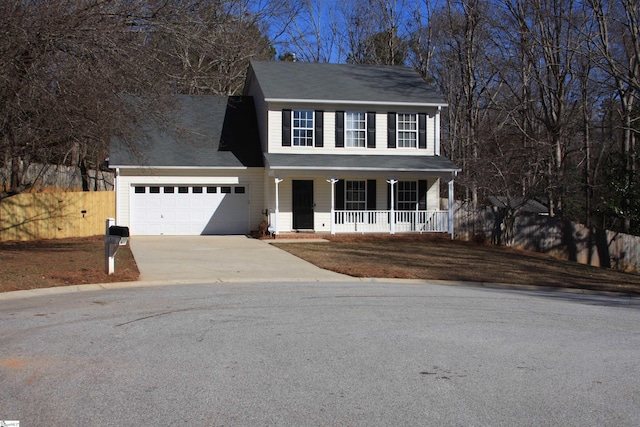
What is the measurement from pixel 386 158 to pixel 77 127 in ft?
49.5

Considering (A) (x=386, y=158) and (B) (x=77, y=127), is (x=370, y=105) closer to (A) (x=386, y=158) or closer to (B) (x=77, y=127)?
(A) (x=386, y=158)

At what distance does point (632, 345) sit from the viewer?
859cm

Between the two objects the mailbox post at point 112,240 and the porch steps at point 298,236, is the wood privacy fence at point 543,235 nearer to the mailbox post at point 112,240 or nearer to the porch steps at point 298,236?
the porch steps at point 298,236

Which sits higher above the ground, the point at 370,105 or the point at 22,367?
the point at 370,105

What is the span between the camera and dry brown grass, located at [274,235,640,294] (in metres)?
17.2

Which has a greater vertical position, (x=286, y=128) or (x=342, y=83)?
(x=342, y=83)

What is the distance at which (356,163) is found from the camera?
26766 millimetres

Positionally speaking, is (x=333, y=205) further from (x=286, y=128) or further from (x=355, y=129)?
(x=286, y=128)

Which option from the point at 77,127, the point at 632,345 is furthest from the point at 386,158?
the point at 632,345

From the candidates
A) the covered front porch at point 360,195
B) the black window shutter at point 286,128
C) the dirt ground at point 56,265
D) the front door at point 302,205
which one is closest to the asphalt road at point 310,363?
the dirt ground at point 56,265

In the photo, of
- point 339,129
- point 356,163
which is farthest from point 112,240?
point 339,129

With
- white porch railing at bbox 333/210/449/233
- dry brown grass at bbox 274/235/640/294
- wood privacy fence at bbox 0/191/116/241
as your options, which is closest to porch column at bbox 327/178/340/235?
white porch railing at bbox 333/210/449/233

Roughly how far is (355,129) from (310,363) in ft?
71.8

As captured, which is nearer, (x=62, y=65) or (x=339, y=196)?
(x=62, y=65)
